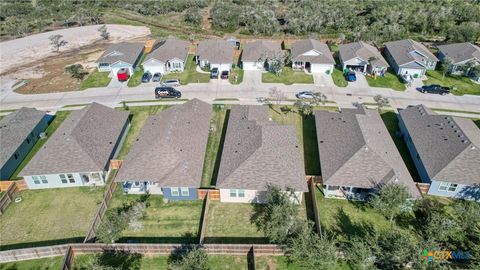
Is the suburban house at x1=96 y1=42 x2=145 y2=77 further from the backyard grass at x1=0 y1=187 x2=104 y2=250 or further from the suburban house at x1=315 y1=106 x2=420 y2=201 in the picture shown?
the suburban house at x1=315 y1=106 x2=420 y2=201

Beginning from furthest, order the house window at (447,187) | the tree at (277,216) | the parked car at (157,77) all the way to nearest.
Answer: the parked car at (157,77) < the house window at (447,187) < the tree at (277,216)

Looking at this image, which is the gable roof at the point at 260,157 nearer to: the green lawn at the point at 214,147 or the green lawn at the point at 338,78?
the green lawn at the point at 214,147

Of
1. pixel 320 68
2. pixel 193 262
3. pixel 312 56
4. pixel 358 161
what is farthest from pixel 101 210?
pixel 312 56

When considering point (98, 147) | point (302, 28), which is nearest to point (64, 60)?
point (98, 147)

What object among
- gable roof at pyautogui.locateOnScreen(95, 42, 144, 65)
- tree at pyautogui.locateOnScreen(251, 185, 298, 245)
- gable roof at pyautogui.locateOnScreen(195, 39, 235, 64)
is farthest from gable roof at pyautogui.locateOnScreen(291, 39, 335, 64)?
tree at pyautogui.locateOnScreen(251, 185, 298, 245)

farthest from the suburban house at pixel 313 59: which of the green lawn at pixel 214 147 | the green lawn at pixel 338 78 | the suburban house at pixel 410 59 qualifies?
the green lawn at pixel 214 147

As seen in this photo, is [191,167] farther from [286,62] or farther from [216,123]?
[286,62]
